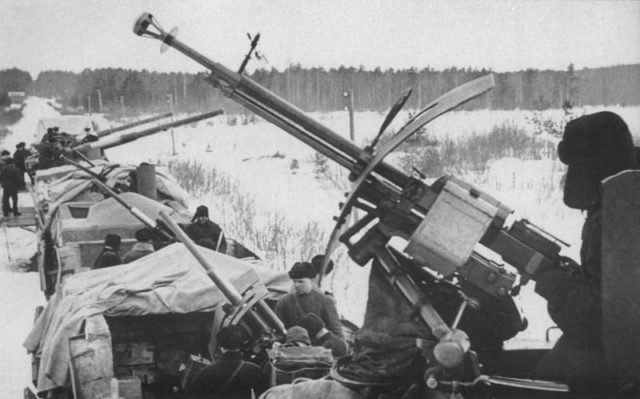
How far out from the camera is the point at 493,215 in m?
3.93

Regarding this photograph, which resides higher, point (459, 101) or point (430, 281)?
point (459, 101)

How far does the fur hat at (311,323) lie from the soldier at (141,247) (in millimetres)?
3020

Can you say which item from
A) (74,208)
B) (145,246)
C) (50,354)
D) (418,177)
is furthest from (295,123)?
(74,208)

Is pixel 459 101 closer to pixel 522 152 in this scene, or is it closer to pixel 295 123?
pixel 295 123

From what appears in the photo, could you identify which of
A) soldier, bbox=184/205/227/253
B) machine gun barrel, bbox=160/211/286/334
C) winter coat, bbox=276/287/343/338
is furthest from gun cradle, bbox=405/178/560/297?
soldier, bbox=184/205/227/253

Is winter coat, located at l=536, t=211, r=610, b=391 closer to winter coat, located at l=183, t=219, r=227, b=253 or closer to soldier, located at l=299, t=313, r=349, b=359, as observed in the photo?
soldier, located at l=299, t=313, r=349, b=359

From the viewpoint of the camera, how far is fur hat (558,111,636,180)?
13.5 feet

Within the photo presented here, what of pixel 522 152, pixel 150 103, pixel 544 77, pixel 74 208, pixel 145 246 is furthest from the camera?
pixel 150 103

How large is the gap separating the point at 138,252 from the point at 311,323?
3.17 metres

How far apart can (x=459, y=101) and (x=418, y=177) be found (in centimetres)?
49

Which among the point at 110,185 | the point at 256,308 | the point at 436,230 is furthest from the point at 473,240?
the point at 110,185

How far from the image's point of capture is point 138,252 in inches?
383

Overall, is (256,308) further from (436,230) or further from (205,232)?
(205,232)

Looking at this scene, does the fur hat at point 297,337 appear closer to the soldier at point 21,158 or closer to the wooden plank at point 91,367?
the wooden plank at point 91,367
